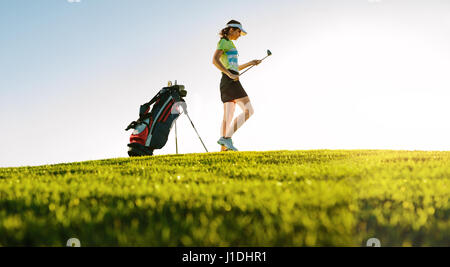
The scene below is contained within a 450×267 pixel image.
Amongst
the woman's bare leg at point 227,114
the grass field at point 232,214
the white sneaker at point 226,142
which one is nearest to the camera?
the grass field at point 232,214

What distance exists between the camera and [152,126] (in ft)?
38.4

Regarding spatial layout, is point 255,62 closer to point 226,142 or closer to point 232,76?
point 232,76

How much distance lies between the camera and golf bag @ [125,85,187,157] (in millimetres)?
11750

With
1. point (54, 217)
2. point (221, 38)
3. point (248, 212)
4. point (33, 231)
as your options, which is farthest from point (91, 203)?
point (221, 38)

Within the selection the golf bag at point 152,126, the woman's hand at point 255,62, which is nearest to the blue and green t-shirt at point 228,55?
the woman's hand at point 255,62

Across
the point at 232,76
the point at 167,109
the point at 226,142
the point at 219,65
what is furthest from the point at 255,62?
the point at 167,109

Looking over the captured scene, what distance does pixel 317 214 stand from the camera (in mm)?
3270

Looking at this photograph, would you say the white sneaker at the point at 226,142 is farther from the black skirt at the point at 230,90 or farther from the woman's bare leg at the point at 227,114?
the black skirt at the point at 230,90

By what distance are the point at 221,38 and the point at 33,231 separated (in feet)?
31.2

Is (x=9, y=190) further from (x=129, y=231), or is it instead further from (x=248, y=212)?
(x=248, y=212)

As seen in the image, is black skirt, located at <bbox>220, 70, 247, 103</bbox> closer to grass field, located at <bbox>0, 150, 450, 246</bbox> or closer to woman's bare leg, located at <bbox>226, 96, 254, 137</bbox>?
woman's bare leg, located at <bbox>226, 96, 254, 137</bbox>

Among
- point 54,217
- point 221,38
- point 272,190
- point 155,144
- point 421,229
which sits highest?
point 221,38

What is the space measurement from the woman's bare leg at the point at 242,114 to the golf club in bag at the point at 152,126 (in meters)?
2.08

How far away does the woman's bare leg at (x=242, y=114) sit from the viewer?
1112 cm
